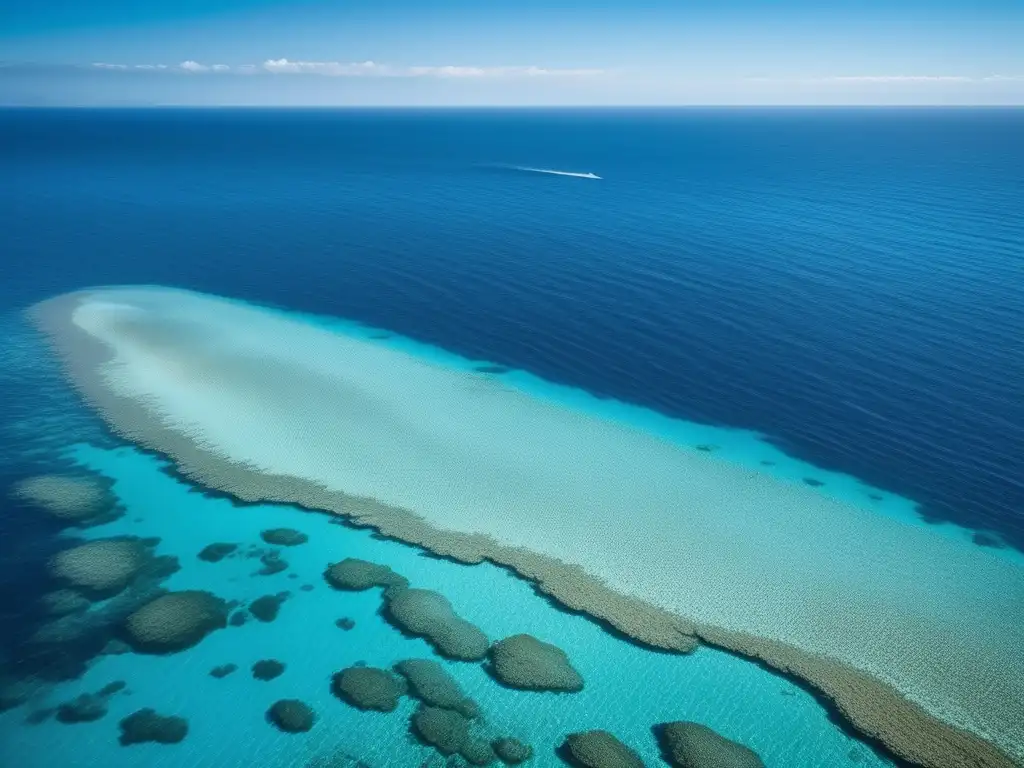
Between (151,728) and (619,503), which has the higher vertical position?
(619,503)

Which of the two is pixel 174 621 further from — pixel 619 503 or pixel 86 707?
pixel 619 503

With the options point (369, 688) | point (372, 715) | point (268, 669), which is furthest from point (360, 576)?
point (372, 715)

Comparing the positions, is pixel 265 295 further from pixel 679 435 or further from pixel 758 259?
pixel 758 259

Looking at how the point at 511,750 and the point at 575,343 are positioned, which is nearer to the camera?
the point at 511,750

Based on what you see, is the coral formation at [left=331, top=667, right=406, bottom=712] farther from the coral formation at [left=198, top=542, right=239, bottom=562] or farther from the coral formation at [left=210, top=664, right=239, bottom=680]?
the coral formation at [left=198, top=542, right=239, bottom=562]

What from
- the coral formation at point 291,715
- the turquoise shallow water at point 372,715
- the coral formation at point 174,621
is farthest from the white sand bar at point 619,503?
the coral formation at point 291,715

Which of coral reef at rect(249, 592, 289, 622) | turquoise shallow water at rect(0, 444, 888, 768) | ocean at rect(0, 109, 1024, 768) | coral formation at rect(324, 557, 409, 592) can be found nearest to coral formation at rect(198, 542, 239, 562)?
turquoise shallow water at rect(0, 444, 888, 768)
